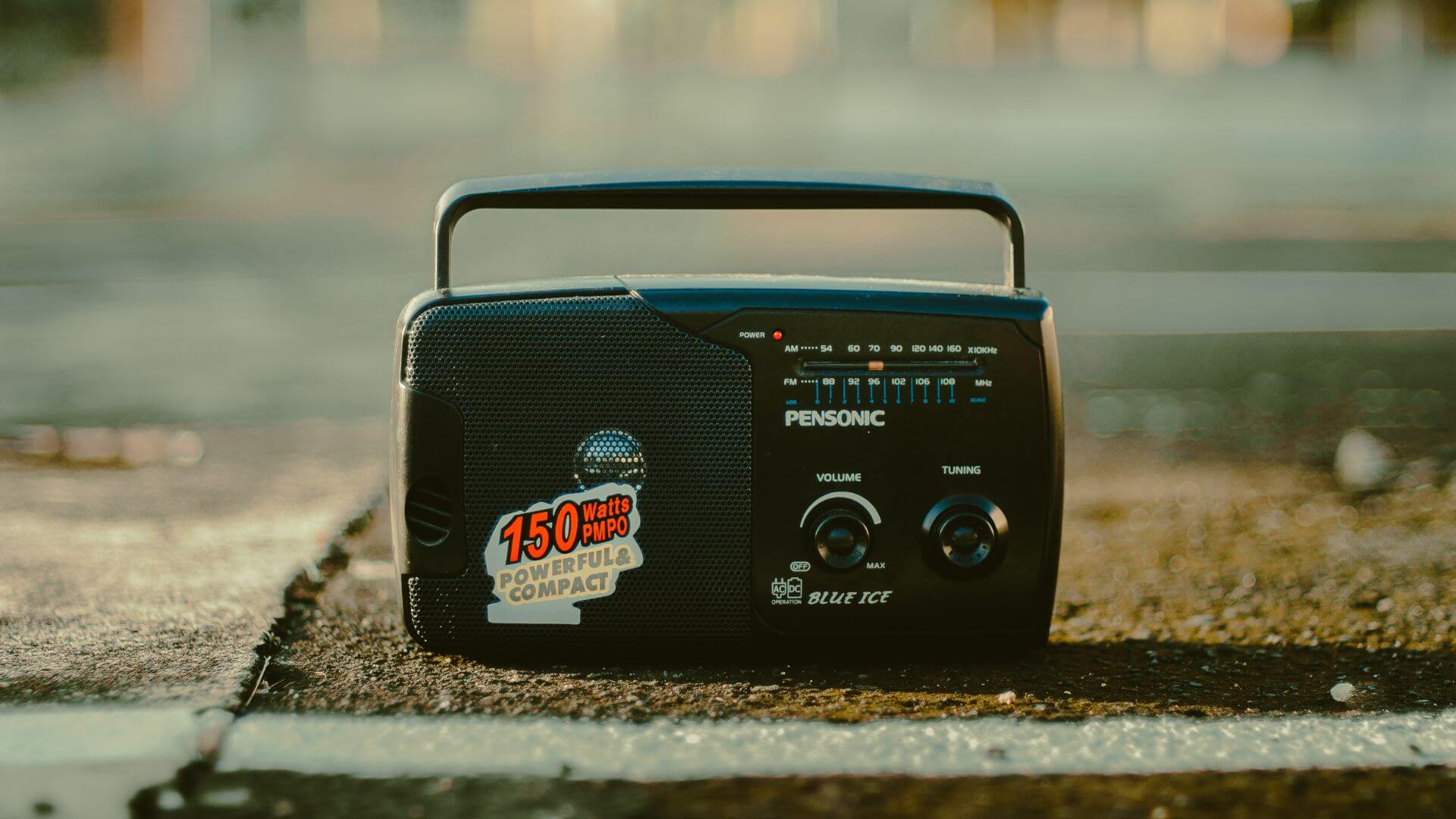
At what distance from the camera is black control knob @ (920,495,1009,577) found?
1.39 m

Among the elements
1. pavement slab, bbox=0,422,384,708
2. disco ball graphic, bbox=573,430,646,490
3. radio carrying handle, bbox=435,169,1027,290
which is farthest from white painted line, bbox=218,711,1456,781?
radio carrying handle, bbox=435,169,1027,290

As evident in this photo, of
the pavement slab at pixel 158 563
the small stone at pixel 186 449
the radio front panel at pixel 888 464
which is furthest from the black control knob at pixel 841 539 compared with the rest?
the small stone at pixel 186 449

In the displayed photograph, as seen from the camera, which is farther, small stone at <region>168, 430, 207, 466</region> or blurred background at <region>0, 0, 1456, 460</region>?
blurred background at <region>0, 0, 1456, 460</region>

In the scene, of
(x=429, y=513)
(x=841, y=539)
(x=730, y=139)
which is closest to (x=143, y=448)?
(x=429, y=513)

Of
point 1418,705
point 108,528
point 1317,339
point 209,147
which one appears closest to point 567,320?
point 1418,705

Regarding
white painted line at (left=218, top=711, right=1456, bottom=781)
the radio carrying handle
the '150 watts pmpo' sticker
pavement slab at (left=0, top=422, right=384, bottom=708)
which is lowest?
pavement slab at (left=0, top=422, right=384, bottom=708)

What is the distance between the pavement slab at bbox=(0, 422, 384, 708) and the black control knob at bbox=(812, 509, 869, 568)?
0.60m

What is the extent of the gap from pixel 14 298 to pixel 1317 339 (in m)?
6.65

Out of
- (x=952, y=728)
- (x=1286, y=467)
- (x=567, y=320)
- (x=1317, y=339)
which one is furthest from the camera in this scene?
(x=1317, y=339)

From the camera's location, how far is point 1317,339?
19.5 ft

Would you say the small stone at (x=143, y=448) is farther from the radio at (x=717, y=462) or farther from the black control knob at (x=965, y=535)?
the black control knob at (x=965, y=535)

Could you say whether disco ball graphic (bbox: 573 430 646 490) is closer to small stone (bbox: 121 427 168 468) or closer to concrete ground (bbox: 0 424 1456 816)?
concrete ground (bbox: 0 424 1456 816)

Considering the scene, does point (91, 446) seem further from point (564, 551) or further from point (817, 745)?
point (817, 745)

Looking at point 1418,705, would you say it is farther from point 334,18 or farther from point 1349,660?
point 334,18
